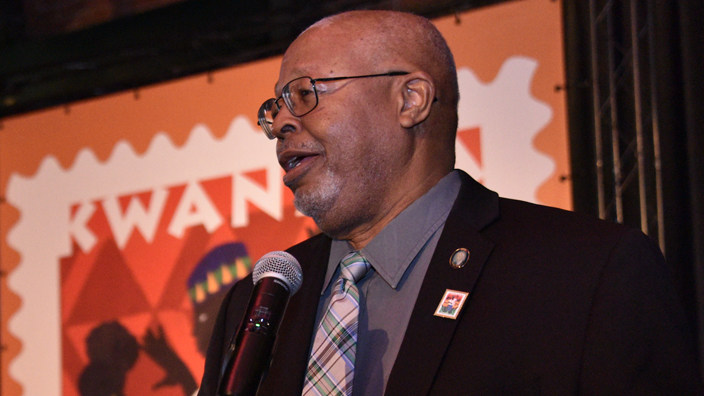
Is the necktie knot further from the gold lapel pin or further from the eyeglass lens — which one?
the eyeglass lens

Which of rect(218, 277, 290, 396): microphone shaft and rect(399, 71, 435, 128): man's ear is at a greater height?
rect(399, 71, 435, 128): man's ear

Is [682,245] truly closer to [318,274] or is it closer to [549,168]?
[549,168]

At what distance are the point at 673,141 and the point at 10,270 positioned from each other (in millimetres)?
3571

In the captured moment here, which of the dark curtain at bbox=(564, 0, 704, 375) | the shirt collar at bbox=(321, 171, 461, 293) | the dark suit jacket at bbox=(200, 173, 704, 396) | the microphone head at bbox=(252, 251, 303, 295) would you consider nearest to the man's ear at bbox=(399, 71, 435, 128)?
the shirt collar at bbox=(321, 171, 461, 293)

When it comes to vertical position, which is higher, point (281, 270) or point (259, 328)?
point (281, 270)

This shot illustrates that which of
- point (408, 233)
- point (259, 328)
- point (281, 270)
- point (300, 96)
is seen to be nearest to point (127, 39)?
point (300, 96)

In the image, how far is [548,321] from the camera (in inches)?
53.1

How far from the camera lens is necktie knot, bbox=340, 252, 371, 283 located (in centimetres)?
162

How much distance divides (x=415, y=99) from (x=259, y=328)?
2.68 feet

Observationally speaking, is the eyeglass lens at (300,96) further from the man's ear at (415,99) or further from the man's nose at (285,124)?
the man's ear at (415,99)

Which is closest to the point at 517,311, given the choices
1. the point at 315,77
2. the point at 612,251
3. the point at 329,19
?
the point at 612,251

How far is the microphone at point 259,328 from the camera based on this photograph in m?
1.05

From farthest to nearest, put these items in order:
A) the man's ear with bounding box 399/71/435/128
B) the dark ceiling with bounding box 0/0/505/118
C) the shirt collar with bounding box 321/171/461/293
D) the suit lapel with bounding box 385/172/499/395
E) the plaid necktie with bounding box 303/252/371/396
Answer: the dark ceiling with bounding box 0/0/505/118, the man's ear with bounding box 399/71/435/128, the shirt collar with bounding box 321/171/461/293, the plaid necktie with bounding box 303/252/371/396, the suit lapel with bounding box 385/172/499/395

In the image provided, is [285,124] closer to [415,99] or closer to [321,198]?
[321,198]
